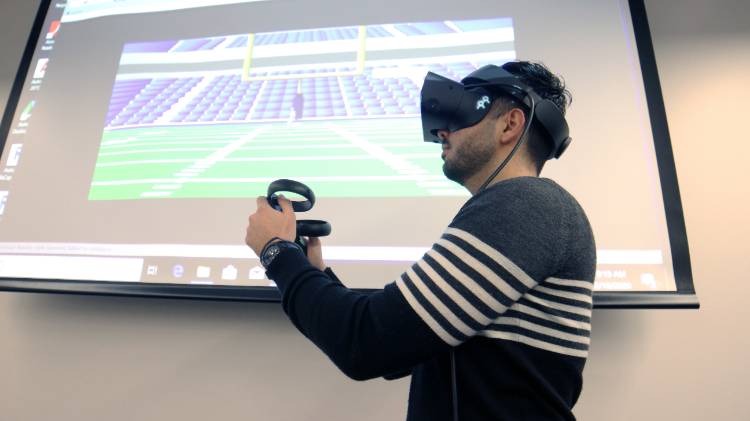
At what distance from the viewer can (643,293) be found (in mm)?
1149

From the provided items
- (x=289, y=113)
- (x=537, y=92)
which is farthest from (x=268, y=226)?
(x=289, y=113)

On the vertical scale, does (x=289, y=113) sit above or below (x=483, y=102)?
above

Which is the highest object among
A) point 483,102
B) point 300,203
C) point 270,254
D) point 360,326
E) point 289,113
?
point 289,113

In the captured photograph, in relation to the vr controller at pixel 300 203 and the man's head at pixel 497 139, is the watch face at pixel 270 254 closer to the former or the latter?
the vr controller at pixel 300 203

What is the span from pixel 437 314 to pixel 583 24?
1265 millimetres

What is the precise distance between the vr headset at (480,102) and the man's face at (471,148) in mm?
13

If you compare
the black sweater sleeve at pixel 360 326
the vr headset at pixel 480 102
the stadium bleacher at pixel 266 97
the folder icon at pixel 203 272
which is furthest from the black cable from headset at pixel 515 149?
the folder icon at pixel 203 272

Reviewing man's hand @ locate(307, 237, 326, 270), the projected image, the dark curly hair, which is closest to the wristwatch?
man's hand @ locate(307, 237, 326, 270)

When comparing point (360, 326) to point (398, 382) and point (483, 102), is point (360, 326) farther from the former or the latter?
point (398, 382)

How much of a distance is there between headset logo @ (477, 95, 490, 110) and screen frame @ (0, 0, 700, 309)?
68 cm

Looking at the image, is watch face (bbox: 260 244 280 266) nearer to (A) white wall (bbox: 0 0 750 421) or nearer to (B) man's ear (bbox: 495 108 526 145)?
(B) man's ear (bbox: 495 108 526 145)

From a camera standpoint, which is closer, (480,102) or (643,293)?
(480,102)

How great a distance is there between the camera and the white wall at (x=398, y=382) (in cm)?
120

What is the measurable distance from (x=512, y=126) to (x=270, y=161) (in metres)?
0.86
